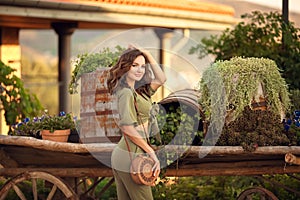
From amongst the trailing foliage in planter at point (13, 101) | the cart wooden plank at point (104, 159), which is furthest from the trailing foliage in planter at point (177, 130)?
the trailing foliage in planter at point (13, 101)

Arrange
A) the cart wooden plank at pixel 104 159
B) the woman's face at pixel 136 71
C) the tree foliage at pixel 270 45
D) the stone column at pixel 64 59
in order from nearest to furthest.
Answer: the woman's face at pixel 136 71, the cart wooden plank at pixel 104 159, the tree foliage at pixel 270 45, the stone column at pixel 64 59

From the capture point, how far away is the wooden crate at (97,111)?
550 cm

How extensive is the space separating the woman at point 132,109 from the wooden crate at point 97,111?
585 mm

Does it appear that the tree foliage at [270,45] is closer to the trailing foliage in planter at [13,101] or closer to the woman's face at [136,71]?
the trailing foliage in planter at [13,101]

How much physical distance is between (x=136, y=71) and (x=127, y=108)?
0.89ft

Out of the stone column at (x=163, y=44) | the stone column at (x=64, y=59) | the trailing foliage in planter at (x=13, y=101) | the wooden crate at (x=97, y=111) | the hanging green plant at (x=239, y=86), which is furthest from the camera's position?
the stone column at (x=163, y=44)

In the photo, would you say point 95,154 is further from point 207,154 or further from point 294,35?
point 294,35

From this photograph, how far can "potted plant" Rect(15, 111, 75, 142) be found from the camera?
18.5 ft

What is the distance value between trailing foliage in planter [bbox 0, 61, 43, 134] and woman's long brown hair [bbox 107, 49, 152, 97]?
337cm

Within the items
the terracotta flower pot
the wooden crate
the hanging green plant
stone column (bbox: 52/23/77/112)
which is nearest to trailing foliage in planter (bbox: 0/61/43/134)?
stone column (bbox: 52/23/77/112)

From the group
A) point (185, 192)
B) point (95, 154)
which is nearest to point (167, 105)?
point (95, 154)

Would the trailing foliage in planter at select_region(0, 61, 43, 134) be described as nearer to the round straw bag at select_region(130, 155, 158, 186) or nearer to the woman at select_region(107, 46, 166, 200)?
the woman at select_region(107, 46, 166, 200)

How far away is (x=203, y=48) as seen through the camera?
848cm

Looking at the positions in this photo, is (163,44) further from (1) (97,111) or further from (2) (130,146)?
(2) (130,146)
